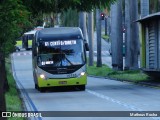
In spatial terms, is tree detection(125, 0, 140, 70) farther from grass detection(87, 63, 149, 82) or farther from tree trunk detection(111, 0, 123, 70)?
tree trunk detection(111, 0, 123, 70)

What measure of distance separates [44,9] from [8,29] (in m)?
12.3

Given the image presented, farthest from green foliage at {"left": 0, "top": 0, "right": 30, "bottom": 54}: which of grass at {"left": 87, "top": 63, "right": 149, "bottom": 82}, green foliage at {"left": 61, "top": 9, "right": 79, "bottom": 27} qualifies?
green foliage at {"left": 61, "top": 9, "right": 79, "bottom": 27}

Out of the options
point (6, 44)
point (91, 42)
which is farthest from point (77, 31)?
point (91, 42)

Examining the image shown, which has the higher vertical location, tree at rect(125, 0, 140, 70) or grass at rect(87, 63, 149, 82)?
tree at rect(125, 0, 140, 70)

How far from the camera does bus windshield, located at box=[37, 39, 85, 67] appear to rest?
26.4 meters

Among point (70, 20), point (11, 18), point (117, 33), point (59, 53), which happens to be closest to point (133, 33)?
point (117, 33)

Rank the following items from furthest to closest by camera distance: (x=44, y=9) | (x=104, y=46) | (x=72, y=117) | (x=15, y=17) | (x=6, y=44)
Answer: (x=104, y=46) → (x=44, y=9) → (x=72, y=117) → (x=6, y=44) → (x=15, y=17)

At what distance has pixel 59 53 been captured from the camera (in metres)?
26.4

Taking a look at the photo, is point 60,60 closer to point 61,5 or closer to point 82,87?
point 82,87

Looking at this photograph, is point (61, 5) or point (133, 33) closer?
point (61, 5)

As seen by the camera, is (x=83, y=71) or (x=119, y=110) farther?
(x=83, y=71)

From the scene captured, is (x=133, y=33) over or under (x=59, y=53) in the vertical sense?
over

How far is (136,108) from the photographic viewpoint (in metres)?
16.8

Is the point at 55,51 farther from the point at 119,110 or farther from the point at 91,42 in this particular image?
the point at 91,42
